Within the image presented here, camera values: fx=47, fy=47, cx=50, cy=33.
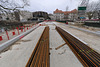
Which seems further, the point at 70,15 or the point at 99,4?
the point at 70,15

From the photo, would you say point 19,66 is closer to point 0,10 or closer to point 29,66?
point 29,66

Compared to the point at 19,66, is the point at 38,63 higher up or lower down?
higher up

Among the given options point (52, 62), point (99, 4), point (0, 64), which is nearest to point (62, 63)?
point (52, 62)

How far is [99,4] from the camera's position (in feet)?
101

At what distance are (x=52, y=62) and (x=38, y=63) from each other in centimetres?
75

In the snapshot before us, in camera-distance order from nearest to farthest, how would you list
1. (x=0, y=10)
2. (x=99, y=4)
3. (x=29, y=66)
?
(x=29, y=66), (x=0, y=10), (x=99, y=4)

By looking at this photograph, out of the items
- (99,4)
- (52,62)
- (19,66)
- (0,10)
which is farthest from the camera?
(99,4)

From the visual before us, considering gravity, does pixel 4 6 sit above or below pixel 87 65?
above

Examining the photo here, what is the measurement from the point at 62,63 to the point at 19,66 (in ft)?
7.05

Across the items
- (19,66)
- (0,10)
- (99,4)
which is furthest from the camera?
(99,4)

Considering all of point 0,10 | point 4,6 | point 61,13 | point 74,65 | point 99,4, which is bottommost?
point 74,65

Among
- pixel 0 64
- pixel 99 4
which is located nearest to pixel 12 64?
pixel 0 64

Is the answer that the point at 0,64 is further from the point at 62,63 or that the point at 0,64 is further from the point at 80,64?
the point at 80,64

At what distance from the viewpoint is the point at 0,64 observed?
8.03 feet
